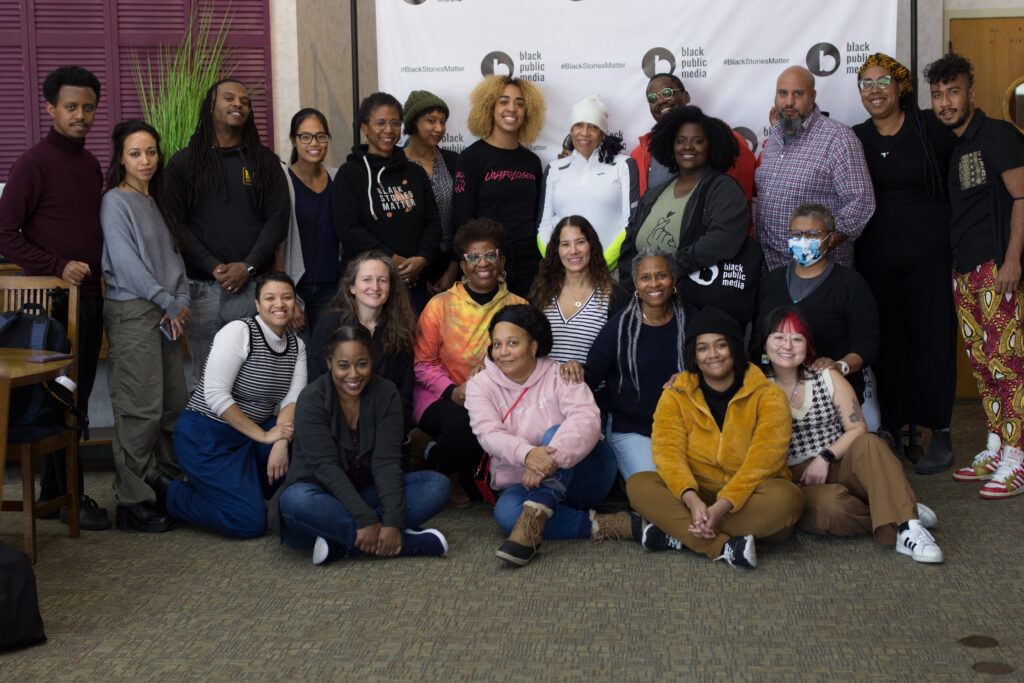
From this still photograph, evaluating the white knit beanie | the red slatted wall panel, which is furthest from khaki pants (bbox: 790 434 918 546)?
the red slatted wall panel

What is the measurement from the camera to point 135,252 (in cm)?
363

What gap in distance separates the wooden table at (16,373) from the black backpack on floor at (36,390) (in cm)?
19

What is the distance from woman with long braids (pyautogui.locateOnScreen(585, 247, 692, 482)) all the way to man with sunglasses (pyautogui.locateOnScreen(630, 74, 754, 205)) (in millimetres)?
693

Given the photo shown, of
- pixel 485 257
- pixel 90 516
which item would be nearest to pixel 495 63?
pixel 485 257

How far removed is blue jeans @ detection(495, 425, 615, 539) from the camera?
10.9 feet

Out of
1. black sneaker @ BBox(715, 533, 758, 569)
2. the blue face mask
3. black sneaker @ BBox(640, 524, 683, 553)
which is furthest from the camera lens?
the blue face mask

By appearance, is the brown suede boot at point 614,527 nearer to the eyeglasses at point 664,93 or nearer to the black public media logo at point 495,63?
the eyeglasses at point 664,93

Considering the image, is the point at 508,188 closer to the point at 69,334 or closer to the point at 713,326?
the point at 713,326

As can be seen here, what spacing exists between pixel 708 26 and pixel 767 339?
1.93 m

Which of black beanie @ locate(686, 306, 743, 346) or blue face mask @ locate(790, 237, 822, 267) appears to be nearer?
black beanie @ locate(686, 306, 743, 346)

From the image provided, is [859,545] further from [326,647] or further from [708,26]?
[708,26]

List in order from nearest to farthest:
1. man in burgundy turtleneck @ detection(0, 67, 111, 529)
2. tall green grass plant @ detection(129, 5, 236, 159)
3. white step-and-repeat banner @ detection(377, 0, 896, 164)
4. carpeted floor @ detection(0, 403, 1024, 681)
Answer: carpeted floor @ detection(0, 403, 1024, 681) < man in burgundy turtleneck @ detection(0, 67, 111, 529) < tall green grass plant @ detection(129, 5, 236, 159) < white step-and-repeat banner @ detection(377, 0, 896, 164)

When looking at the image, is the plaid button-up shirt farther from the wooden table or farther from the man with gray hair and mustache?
the wooden table

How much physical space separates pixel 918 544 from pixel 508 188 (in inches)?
87.4
